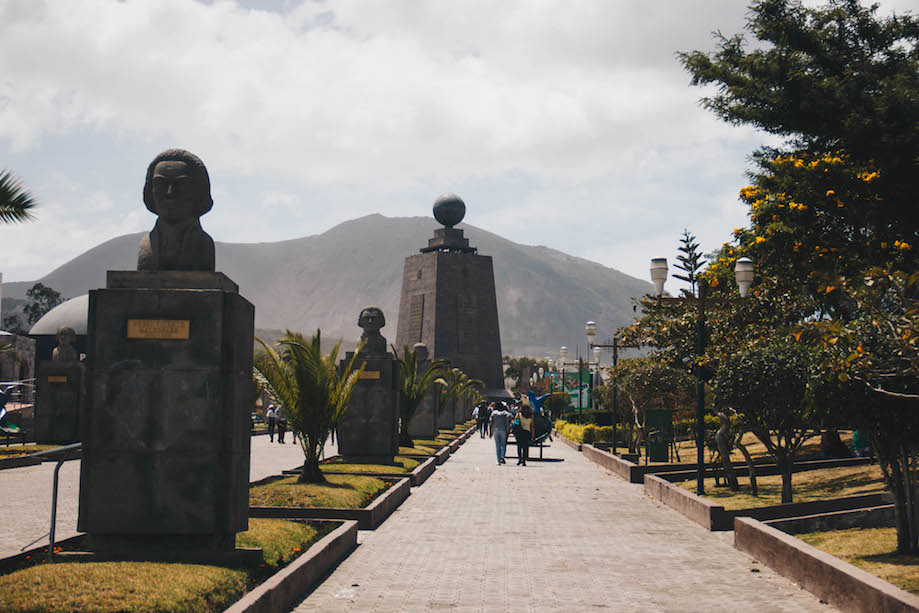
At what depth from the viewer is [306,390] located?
1468cm

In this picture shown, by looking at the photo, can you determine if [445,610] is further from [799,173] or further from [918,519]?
[799,173]

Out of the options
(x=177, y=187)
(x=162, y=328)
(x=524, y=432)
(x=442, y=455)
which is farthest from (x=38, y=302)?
(x=162, y=328)

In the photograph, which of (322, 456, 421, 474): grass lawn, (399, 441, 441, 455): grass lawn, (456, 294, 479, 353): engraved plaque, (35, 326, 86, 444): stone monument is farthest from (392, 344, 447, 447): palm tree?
(456, 294, 479, 353): engraved plaque

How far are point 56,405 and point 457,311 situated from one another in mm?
52088

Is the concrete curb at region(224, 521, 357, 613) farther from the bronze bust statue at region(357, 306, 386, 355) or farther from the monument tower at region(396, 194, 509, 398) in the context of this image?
the monument tower at region(396, 194, 509, 398)

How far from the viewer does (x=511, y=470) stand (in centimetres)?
2316

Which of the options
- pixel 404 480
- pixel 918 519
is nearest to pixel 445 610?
pixel 918 519

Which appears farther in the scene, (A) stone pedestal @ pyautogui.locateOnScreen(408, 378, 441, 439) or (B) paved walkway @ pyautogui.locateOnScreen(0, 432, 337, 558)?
(A) stone pedestal @ pyautogui.locateOnScreen(408, 378, 441, 439)

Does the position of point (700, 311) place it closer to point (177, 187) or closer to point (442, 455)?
point (177, 187)

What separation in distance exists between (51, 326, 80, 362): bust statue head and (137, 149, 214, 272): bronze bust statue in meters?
23.6

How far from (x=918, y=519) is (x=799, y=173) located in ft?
31.5

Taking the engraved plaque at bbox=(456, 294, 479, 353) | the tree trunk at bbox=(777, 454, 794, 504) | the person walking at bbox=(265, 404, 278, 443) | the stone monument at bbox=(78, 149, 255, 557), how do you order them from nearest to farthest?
the stone monument at bbox=(78, 149, 255, 557) → the tree trunk at bbox=(777, 454, 794, 504) → the person walking at bbox=(265, 404, 278, 443) → the engraved plaque at bbox=(456, 294, 479, 353)

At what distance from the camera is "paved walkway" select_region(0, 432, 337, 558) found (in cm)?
1059

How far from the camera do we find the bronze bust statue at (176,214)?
8578 mm
